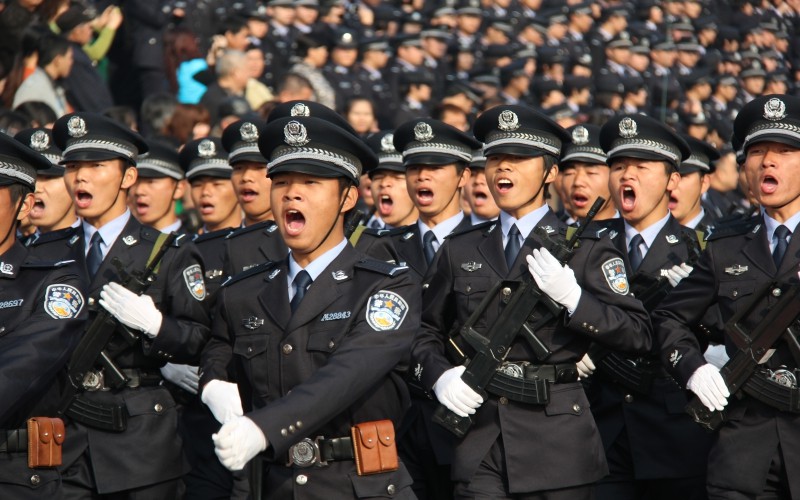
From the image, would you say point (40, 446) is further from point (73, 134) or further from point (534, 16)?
point (534, 16)

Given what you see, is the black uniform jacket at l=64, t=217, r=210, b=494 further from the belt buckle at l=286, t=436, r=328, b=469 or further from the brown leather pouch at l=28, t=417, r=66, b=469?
the belt buckle at l=286, t=436, r=328, b=469

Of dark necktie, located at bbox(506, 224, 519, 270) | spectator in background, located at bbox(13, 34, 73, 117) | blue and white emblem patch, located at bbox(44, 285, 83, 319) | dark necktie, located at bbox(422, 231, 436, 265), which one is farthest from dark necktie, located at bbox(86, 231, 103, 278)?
spectator in background, located at bbox(13, 34, 73, 117)

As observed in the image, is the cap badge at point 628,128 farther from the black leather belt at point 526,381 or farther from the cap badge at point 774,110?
the black leather belt at point 526,381

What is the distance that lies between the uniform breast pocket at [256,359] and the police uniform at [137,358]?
1.26m

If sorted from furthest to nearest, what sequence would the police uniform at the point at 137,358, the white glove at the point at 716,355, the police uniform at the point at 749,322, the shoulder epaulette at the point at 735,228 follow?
the white glove at the point at 716,355 < the police uniform at the point at 137,358 < the shoulder epaulette at the point at 735,228 < the police uniform at the point at 749,322

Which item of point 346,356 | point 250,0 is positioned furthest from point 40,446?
point 250,0

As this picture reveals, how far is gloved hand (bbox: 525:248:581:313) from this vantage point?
6113 millimetres

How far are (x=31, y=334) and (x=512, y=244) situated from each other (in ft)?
7.92

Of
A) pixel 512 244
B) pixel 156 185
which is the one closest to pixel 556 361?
pixel 512 244

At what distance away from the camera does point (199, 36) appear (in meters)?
16.2

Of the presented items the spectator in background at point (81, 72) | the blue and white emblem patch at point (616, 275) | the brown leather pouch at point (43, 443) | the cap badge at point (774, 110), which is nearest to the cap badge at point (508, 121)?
the blue and white emblem patch at point (616, 275)

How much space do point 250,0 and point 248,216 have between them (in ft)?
29.5

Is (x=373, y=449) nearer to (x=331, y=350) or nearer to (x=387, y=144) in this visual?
(x=331, y=350)

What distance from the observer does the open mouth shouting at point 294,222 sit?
5648mm
